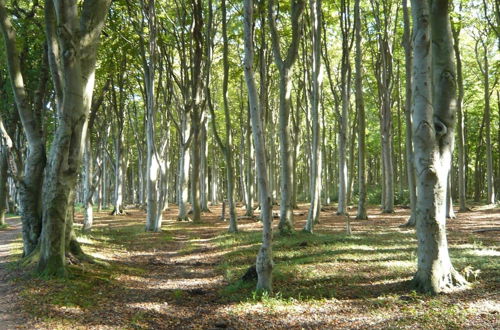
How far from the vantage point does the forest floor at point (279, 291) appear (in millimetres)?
5574

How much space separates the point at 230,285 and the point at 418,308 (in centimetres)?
327

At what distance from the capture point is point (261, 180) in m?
6.93

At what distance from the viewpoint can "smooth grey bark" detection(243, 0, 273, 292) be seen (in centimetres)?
675

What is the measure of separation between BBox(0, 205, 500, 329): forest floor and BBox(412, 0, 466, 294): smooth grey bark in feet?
1.24

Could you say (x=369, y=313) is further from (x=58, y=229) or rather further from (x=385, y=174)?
(x=385, y=174)

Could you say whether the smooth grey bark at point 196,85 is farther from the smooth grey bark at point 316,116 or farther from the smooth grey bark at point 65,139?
the smooth grey bark at point 65,139

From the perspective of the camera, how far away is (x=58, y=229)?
773 cm

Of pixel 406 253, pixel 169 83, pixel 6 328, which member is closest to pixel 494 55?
pixel 169 83

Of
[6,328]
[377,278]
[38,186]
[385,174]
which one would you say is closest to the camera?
[6,328]

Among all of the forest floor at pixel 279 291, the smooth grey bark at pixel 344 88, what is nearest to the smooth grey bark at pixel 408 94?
the smooth grey bark at pixel 344 88

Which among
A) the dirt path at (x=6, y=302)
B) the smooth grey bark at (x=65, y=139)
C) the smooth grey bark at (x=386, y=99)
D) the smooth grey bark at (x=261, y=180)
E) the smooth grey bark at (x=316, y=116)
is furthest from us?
the smooth grey bark at (x=386, y=99)

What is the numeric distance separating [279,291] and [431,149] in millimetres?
3349

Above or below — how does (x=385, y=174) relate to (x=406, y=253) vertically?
above

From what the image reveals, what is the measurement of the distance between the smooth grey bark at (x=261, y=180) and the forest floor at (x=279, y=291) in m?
0.40
